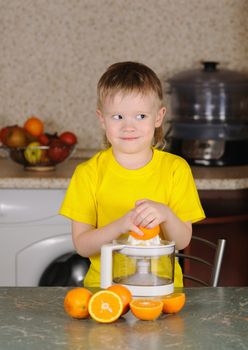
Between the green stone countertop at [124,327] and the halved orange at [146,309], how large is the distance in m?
0.01

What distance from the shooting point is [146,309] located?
4.77 ft

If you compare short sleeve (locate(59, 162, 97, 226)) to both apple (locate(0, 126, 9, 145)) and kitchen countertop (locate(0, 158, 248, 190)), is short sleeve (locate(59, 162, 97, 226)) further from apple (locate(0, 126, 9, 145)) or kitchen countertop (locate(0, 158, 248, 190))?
apple (locate(0, 126, 9, 145))

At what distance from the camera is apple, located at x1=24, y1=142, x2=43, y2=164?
3.15 m

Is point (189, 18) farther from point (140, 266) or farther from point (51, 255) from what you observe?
point (140, 266)

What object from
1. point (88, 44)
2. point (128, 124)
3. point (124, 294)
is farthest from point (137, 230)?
point (88, 44)

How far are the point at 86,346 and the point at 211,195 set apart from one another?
174cm

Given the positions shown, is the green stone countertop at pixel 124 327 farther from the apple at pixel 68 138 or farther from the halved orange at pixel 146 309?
the apple at pixel 68 138

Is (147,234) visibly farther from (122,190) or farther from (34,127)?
(34,127)

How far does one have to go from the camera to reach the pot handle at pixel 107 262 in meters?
1.52

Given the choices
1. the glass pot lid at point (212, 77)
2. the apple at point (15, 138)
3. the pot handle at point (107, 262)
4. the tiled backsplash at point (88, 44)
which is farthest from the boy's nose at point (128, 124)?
the tiled backsplash at point (88, 44)

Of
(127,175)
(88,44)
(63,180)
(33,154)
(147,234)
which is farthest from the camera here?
(88,44)

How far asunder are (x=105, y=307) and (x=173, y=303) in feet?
0.43

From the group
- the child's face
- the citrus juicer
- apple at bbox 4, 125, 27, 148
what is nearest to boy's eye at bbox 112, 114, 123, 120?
the child's face

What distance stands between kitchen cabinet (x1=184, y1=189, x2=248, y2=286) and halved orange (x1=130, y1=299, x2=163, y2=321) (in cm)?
152
